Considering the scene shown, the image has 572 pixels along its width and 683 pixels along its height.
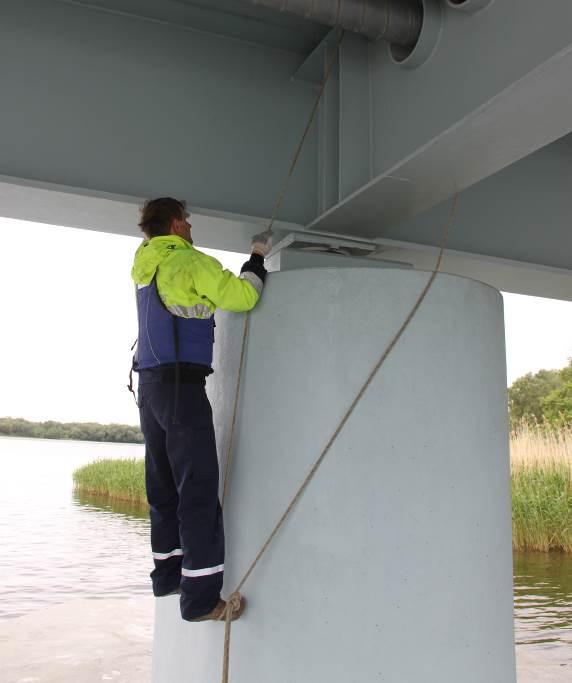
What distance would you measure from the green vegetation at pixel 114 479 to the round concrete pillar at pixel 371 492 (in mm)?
13692

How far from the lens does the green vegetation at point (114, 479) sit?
16719mm

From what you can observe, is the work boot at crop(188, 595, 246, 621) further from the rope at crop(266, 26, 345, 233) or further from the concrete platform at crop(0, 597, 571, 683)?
the concrete platform at crop(0, 597, 571, 683)

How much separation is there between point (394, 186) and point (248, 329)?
924 millimetres

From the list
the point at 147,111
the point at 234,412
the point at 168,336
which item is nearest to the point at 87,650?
the point at 234,412

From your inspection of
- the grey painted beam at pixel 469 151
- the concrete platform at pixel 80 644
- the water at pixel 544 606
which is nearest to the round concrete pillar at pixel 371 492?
the grey painted beam at pixel 469 151

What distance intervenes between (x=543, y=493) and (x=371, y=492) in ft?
26.3

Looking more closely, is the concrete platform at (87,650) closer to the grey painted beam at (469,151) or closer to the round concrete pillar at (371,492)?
the round concrete pillar at (371,492)

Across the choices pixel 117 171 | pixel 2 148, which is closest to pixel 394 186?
pixel 117 171

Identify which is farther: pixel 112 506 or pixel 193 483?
pixel 112 506

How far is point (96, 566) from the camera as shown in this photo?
1034 centimetres

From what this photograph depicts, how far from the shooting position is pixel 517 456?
10.8m

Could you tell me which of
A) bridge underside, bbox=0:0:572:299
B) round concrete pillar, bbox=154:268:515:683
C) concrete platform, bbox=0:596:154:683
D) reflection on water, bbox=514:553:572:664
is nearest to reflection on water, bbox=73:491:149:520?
concrete platform, bbox=0:596:154:683

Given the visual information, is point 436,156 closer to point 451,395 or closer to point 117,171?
point 451,395

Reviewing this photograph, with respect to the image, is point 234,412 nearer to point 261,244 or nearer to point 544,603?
point 261,244
